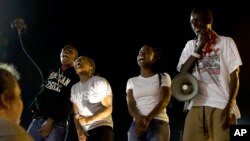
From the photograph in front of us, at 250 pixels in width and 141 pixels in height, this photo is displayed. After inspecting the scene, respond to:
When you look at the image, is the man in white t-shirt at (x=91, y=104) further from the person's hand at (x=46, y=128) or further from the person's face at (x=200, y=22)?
the person's face at (x=200, y=22)

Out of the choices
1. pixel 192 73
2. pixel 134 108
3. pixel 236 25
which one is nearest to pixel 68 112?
pixel 134 108

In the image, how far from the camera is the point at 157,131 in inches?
138

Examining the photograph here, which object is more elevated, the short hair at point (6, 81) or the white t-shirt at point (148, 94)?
the short hair at point (6, 81)

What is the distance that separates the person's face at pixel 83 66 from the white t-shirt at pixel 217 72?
118cm

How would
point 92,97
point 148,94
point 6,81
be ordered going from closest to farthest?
point 6,81, point 148,94, point 92,97

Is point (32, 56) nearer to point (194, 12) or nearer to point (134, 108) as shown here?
point (134, 108)

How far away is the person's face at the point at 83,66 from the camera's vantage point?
398cm

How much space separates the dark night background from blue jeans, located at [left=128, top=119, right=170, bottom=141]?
195cm

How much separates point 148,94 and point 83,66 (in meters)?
0.68

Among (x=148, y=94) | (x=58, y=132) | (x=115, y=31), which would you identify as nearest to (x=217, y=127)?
(x=148, y=94)

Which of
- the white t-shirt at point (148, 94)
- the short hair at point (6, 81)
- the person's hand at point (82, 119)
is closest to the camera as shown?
the short hair at point (6, 81)

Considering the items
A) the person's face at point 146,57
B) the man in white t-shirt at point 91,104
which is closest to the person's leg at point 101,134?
the man in white t-shirt at point 91,104

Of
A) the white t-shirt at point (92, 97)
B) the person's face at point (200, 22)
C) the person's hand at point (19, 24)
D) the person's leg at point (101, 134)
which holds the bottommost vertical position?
the person's leg at point (101, 134)

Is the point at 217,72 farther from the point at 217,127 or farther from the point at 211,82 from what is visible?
the point at 217,127
